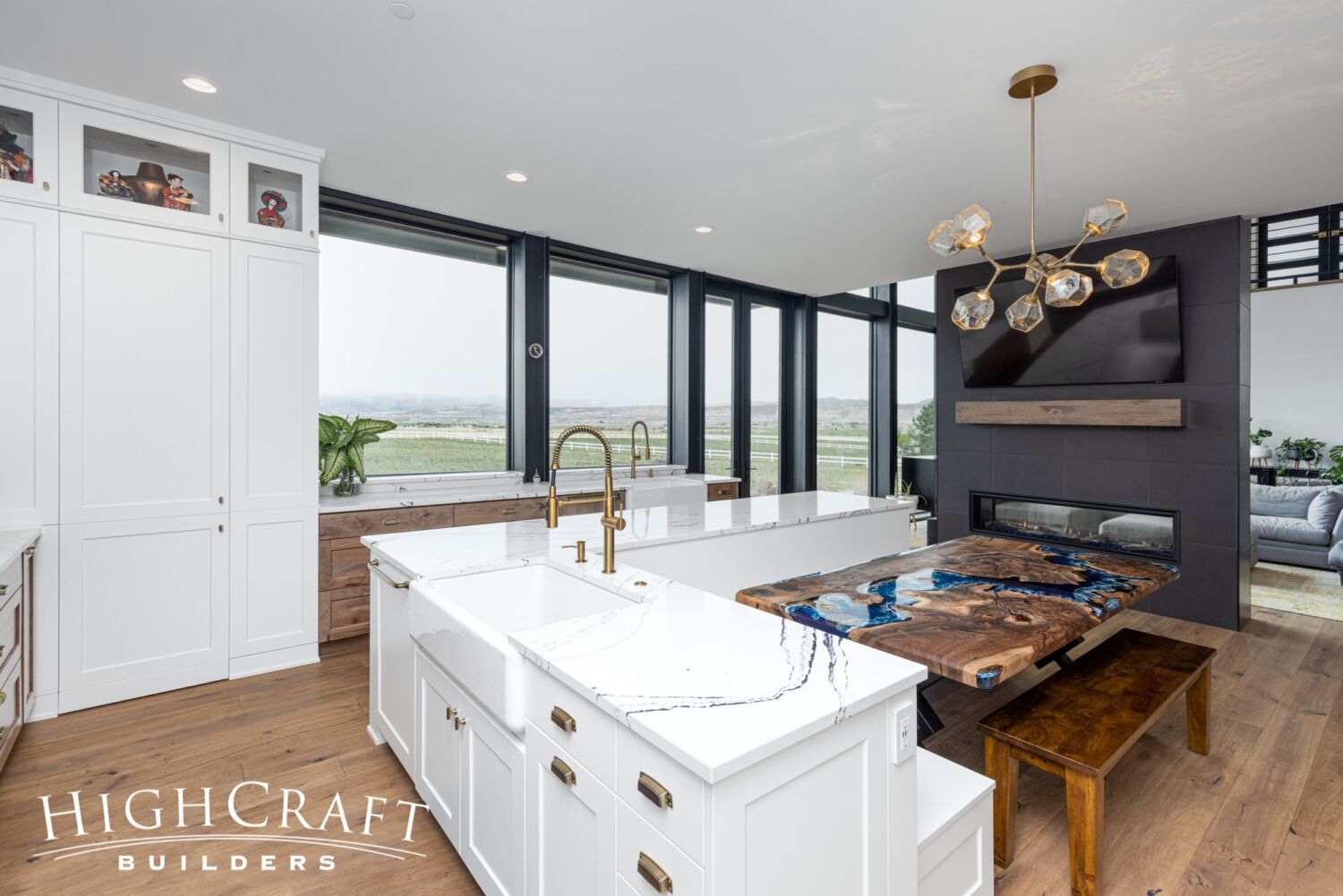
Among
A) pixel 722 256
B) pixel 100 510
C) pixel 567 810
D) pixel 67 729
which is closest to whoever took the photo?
pixel 567 810

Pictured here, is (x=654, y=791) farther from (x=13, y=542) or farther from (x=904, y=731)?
(x=13, y=542)

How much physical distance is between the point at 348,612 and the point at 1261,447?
10292mm

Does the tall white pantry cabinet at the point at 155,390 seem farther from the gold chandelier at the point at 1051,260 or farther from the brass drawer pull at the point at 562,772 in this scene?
the gold chandelier at the point at 1051,260

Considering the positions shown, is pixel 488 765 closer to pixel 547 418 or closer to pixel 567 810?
pixel 567 810

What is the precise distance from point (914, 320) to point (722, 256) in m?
3.44

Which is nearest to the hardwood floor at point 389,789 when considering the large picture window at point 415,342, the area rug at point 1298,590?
the area rug at point 1298,590

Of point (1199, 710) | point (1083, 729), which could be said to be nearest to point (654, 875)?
point (1083, 729)

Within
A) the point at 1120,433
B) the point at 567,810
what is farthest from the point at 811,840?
the point at 1120,433

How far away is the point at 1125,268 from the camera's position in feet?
7.62

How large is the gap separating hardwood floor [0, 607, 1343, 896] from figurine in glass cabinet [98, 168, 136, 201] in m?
2.23

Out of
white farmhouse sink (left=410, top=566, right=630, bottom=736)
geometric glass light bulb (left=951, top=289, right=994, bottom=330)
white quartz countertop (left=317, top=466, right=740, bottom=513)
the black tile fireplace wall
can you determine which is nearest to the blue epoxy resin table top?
white farmhouse sink (left=410, top=566, right=630, bottom=736)

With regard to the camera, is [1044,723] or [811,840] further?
[1044,723]

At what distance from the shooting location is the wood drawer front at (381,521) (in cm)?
323

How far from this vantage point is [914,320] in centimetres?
729
